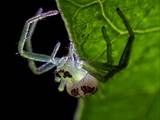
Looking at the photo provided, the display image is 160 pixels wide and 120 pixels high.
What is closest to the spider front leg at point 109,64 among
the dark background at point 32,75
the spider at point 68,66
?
the spider at point 68,66

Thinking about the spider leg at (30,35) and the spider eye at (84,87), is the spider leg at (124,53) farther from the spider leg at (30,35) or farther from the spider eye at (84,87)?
the spider leg at (30,35)

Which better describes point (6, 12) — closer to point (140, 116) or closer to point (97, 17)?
point (97, 17)

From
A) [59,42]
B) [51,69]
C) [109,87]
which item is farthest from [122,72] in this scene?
[51,69]

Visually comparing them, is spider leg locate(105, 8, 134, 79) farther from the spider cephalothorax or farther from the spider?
the spider cephalothorax

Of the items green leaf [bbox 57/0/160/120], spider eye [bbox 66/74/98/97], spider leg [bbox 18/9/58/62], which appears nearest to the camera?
green leaf [bbox 57/0/160/120]

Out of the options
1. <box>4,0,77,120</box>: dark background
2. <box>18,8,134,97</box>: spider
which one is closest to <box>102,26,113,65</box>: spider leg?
<box>18,8,134,97</box>: spider

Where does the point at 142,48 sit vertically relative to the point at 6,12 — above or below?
below

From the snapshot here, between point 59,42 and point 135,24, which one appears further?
point 59,42

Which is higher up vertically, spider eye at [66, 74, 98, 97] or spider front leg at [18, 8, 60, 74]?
spider front leg at [18, 8, 60, 74]
